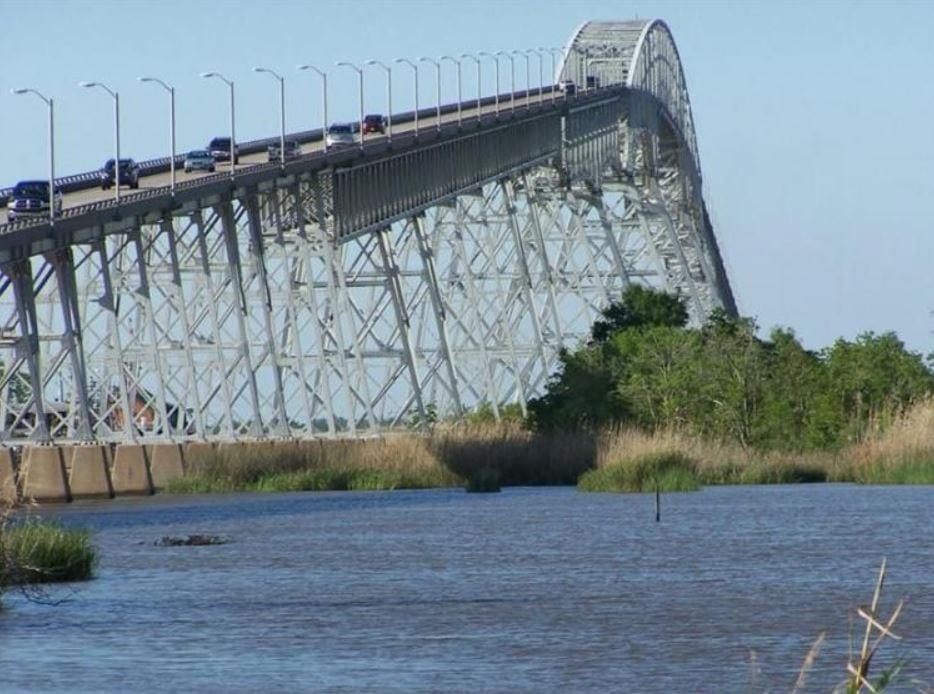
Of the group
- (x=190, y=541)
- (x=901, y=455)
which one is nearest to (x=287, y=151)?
(x=901, y=455)

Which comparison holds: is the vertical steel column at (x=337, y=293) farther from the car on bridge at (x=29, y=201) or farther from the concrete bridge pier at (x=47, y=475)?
the concrete bridge pier at (x=47, y=475)

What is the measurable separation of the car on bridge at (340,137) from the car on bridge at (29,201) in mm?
15911

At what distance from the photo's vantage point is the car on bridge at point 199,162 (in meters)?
83.6

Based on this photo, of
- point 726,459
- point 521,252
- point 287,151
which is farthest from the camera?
point 521,252

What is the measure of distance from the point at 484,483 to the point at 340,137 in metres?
24.7

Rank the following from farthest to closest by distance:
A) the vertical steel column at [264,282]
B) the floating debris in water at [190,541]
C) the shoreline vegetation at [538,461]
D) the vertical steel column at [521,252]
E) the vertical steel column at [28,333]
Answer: the vertical steel column at [521,252], the vertical steel column at [264,282], the shoreline vegetation at [538,461], the vertical steel column at [28,333], the floating debris in water at [190,541]

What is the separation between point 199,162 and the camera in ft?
276

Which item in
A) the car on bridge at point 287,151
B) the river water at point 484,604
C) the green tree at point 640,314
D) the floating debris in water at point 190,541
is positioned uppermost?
the car on bridge at point 287,151

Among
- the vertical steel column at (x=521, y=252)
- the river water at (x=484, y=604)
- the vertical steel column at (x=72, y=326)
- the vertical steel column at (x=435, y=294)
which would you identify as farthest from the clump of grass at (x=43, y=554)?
the vertical steel column at (x=521, y=252)

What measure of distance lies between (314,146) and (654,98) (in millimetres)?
37023

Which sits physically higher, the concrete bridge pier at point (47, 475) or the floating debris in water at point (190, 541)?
the concrete bridge pier at point (47, 475)

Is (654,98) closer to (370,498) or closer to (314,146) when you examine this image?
(314,146)

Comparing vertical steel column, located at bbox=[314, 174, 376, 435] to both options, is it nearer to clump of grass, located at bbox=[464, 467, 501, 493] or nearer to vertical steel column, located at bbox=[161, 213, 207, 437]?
vertical steel column, located at bbox=[161, 213, 207, 437]

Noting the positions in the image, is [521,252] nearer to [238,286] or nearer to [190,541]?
[238,286]
